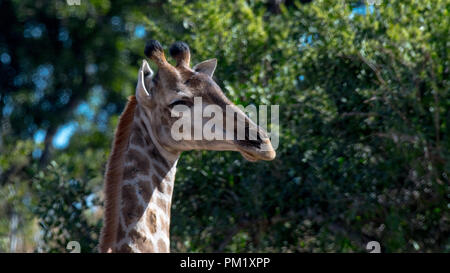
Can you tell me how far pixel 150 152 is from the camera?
3.74 m

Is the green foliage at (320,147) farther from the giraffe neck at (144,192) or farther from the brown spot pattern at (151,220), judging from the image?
the brown spot pattern at (151,220)

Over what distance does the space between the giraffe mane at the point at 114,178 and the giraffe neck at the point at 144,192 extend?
0.09 ft

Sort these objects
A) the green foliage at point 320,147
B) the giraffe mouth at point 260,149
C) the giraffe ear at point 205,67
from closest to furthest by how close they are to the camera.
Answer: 1. the giraffe mouth at point 260,149
2. the giraffe ear at point 205,67
3. the green foliage at point 320,147

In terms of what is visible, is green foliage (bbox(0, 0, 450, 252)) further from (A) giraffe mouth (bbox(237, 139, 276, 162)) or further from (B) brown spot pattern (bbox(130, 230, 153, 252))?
(B) brown spot pattern (bbox(130, 230, 153, 252))

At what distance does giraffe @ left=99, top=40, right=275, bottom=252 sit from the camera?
139 inches

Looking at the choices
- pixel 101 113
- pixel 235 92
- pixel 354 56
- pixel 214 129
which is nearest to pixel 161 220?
pixel 214 129

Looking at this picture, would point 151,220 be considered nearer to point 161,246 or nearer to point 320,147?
point 161,246

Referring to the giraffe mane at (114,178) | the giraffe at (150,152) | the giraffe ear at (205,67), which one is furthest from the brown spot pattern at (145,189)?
the giraffe ear at (205,67)

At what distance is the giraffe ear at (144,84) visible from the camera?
372cm

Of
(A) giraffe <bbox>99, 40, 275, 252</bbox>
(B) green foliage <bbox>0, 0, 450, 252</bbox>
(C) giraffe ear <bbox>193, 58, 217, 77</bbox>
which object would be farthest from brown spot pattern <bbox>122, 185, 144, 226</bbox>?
(B) green foliage <bbox>0, 0, 450, 252</bbox>

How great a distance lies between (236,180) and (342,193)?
3.73 feet

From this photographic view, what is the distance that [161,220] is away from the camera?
366 centimetres

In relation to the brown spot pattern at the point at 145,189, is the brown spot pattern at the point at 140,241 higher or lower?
lower

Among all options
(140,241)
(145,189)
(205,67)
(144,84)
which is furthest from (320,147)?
(140,241)
